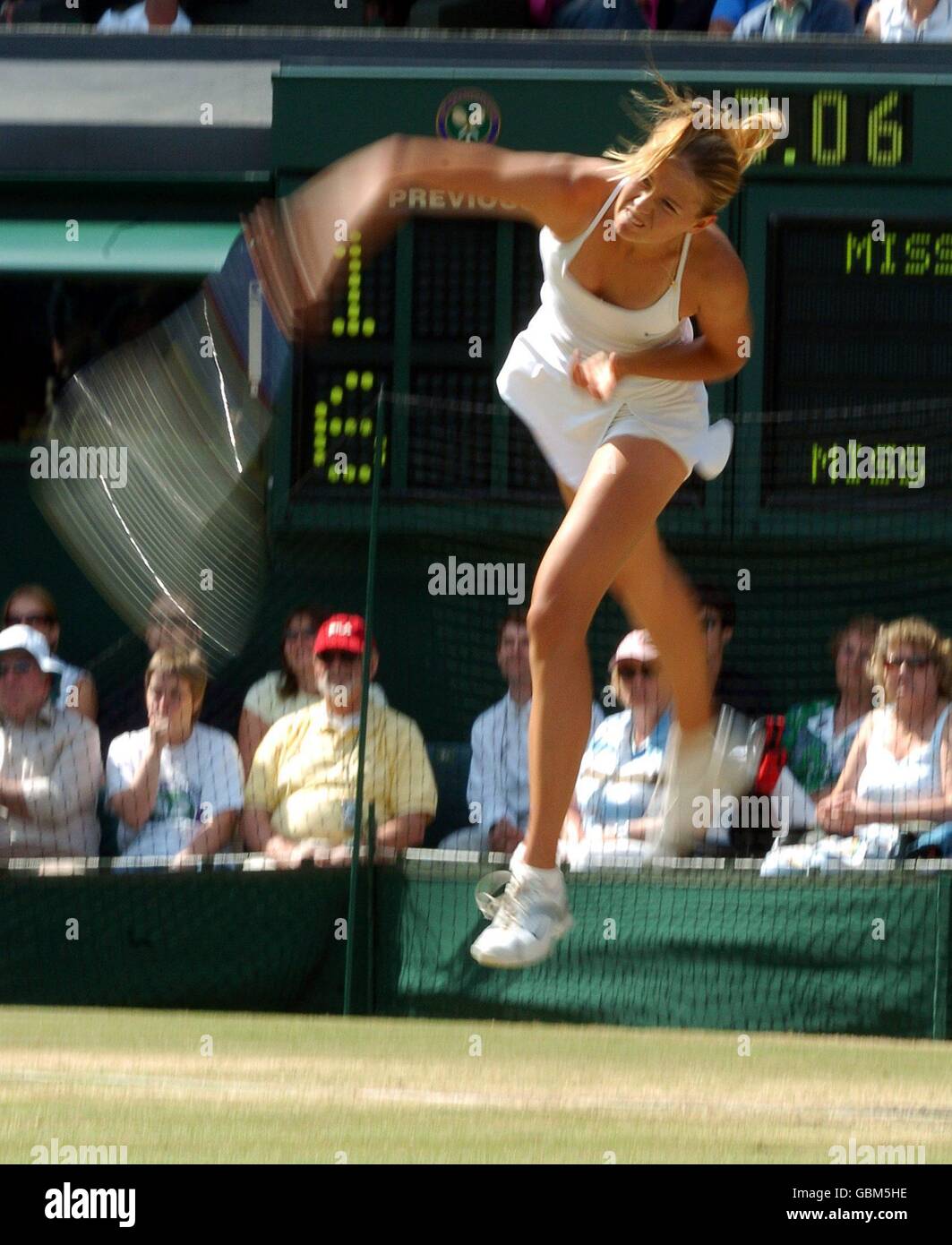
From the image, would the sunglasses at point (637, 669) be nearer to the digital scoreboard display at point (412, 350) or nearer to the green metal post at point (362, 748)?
the green metal post at point (362, 748)

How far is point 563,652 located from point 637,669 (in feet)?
9.10

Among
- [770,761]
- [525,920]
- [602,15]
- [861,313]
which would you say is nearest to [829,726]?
[770,761]

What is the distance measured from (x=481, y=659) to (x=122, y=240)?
3649 millimetres

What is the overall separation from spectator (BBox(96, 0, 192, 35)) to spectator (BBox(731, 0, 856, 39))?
3.12 m

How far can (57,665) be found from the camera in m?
8.99

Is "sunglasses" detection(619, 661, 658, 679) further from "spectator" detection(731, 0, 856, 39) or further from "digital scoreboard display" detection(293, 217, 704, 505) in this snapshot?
"spectator" detection(731, 0, 856, 39)

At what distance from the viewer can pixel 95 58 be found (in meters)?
11.5

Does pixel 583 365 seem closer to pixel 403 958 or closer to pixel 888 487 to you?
pixel 403 958

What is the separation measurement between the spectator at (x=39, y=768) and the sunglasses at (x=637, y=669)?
6.90 feet

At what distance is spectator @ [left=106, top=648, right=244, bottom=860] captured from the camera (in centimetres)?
873

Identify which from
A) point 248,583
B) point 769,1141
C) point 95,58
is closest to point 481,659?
point 248,583

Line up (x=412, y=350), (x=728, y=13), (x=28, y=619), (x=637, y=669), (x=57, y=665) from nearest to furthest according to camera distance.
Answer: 1. (x=637, y=669)
2. (x=57, y=665)
3. (x=28, y=619)
4. (x=412, y=350)
5. (x=728, y=13)

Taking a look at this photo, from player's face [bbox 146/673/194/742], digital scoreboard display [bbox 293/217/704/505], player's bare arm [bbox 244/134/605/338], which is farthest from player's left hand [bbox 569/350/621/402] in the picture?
digital scoreboard display [bbox 293/217/704/505]

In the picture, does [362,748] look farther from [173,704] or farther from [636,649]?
[636,649]
